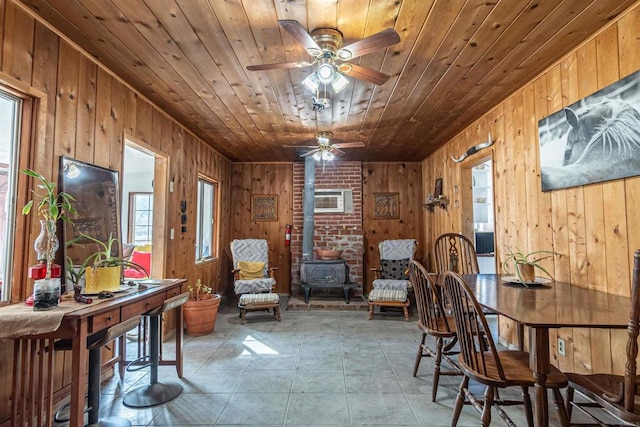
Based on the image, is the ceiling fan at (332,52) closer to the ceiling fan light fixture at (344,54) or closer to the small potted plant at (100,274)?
the ceiling fan light fixture at (344,54)

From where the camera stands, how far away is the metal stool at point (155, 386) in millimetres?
2156

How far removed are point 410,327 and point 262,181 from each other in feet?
11.5

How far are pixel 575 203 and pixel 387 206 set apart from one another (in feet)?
11.7

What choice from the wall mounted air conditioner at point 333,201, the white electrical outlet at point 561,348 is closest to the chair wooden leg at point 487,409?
the white electrical outlet at point 561,348

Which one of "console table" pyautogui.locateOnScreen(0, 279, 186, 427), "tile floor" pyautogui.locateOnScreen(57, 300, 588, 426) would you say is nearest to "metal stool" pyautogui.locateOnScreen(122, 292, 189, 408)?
"tile floor" pyautogui.locateOnScreen(57, 300, 588, 426)

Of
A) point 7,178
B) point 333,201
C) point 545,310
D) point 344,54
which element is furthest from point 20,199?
point 333,201

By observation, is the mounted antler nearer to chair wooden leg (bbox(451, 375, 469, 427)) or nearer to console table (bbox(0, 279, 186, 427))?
chair wooden leg (bbox(451, 375, 469, 427))

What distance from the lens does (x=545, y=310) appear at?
5.18 feet

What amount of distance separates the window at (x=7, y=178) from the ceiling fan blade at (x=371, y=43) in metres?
1.89

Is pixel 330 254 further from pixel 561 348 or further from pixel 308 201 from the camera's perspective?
pixel 561 348

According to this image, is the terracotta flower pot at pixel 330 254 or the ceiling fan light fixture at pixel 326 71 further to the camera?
the terracotta flower pot at pixel 330 254

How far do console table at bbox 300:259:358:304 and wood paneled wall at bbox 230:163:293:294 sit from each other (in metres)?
0.92

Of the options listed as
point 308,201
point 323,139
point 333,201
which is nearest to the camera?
point 323,139

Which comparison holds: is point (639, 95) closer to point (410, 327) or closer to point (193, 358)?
point (410, 327)
